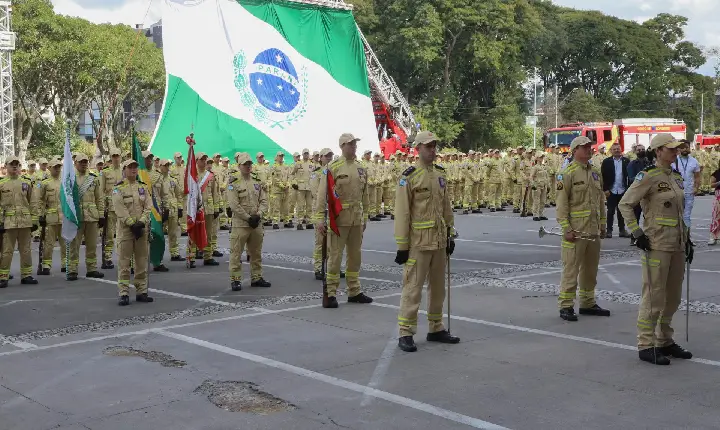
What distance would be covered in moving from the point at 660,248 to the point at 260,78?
25.2 m

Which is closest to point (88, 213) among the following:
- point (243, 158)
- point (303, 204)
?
point (243, 158)

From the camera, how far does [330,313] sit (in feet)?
35.1

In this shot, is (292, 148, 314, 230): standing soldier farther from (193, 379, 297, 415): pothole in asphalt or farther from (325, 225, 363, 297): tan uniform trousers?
(193, 379, 297, 415): pothole in asphalt

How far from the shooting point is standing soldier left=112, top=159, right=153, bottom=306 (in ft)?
38.8

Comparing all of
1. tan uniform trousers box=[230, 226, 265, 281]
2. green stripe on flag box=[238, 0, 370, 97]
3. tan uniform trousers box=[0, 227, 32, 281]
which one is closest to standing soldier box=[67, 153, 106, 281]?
tan uniform trousers box=[0, 227, 32, 281]

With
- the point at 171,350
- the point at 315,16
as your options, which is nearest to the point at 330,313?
the point at 171,350

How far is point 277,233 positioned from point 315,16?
→ 46.9 feet

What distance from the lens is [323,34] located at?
34.4 meters

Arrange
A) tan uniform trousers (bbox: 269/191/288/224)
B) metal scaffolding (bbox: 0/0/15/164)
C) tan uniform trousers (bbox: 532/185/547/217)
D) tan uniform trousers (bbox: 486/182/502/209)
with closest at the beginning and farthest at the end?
tan uniform trousers (bbox: 269/191/288/224), tan uniform trousers (bbox: 532/185/547/217), tan uniform trousers (bbox: 486/182/502/209), metal scaffolding (bbox: 0/0/15/164)

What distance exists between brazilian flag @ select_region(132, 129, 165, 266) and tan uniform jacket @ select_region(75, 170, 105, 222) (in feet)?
4.74

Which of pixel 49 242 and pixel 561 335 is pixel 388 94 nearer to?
pixel 49 242

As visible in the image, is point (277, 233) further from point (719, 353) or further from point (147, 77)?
point (147, 77)

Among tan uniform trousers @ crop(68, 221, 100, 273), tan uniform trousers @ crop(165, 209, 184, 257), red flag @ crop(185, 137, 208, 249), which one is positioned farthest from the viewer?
tan uniform trousers @ crop(165, 209, 184, 257)

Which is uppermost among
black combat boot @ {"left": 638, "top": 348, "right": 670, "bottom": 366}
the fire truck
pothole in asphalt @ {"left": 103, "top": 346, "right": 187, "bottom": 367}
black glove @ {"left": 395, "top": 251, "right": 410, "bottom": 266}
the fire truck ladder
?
the fire truck ladder
